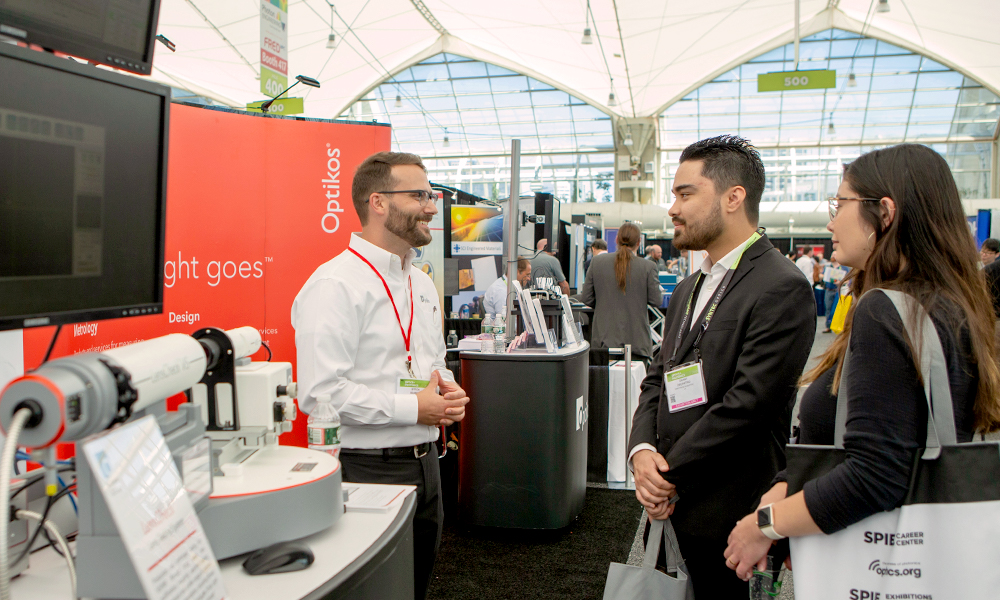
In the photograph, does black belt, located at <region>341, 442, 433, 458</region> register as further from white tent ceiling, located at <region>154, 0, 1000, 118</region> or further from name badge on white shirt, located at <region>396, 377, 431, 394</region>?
white tent ceiling, located at <region>154, 0, 1000, 118</region>

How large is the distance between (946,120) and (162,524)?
26.3 m

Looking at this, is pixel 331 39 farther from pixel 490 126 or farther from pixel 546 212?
pixel 546 212

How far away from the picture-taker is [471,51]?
69.2 feet

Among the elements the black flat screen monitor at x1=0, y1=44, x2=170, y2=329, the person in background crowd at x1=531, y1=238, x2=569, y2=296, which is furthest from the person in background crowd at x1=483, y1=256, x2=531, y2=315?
the black flat screen monitor at x1=0, y1=44, x2=170, y2=329

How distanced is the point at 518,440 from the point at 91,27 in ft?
8.49

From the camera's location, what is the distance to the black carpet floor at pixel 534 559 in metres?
2.79

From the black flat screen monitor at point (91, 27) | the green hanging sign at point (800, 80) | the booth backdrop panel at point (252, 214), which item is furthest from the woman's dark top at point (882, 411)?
the green hanging sign at point (800, 80)

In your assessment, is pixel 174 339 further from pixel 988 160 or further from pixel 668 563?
pixel 988 160

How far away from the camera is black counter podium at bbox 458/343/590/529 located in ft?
10.5

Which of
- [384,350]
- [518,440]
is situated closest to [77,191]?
[384,350]

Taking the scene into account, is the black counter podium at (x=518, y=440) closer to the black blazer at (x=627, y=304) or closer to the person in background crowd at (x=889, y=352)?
the person in background crowd at (x=889, y=352)

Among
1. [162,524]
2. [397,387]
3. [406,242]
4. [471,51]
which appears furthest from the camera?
[471,51]

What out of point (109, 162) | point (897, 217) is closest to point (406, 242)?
point (109, 162)

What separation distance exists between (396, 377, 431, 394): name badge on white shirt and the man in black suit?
0.62 metres
